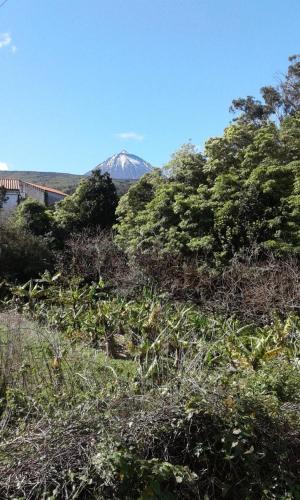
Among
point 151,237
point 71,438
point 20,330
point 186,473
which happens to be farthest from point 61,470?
point 151,237

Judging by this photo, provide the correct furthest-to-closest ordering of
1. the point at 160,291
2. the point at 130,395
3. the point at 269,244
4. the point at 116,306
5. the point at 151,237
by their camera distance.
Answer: the point at 151,237
the point at 269,244
the point at 160,291
the point at 116,306
the point at 130,395

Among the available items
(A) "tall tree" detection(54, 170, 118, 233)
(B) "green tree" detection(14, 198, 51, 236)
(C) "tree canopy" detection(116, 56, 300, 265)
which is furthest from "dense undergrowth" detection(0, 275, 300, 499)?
(A) "tall tree" detection(54, 170, 118, 233)

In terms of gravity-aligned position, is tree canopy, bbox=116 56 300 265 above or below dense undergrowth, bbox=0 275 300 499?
above

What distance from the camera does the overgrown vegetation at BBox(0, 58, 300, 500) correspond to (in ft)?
9.94

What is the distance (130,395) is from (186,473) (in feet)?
2.55

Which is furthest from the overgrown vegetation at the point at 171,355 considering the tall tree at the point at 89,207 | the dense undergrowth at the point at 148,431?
the tall tree at the point at 89,207

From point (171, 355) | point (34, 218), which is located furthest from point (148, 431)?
point (34, 218)

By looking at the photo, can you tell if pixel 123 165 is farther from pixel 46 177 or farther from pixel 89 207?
pixel 89 207

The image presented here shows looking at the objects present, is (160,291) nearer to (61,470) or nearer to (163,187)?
(163,187)

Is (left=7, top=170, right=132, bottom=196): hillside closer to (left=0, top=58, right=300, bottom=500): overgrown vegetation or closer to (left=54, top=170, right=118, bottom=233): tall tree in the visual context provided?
(left=54, top=170, right=118, bottom=233): tall tree

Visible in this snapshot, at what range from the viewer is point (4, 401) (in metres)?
4.32

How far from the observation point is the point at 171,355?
498cm

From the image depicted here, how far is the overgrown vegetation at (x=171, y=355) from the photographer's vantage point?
303cm

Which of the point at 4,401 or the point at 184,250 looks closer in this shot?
the point at 4,401
